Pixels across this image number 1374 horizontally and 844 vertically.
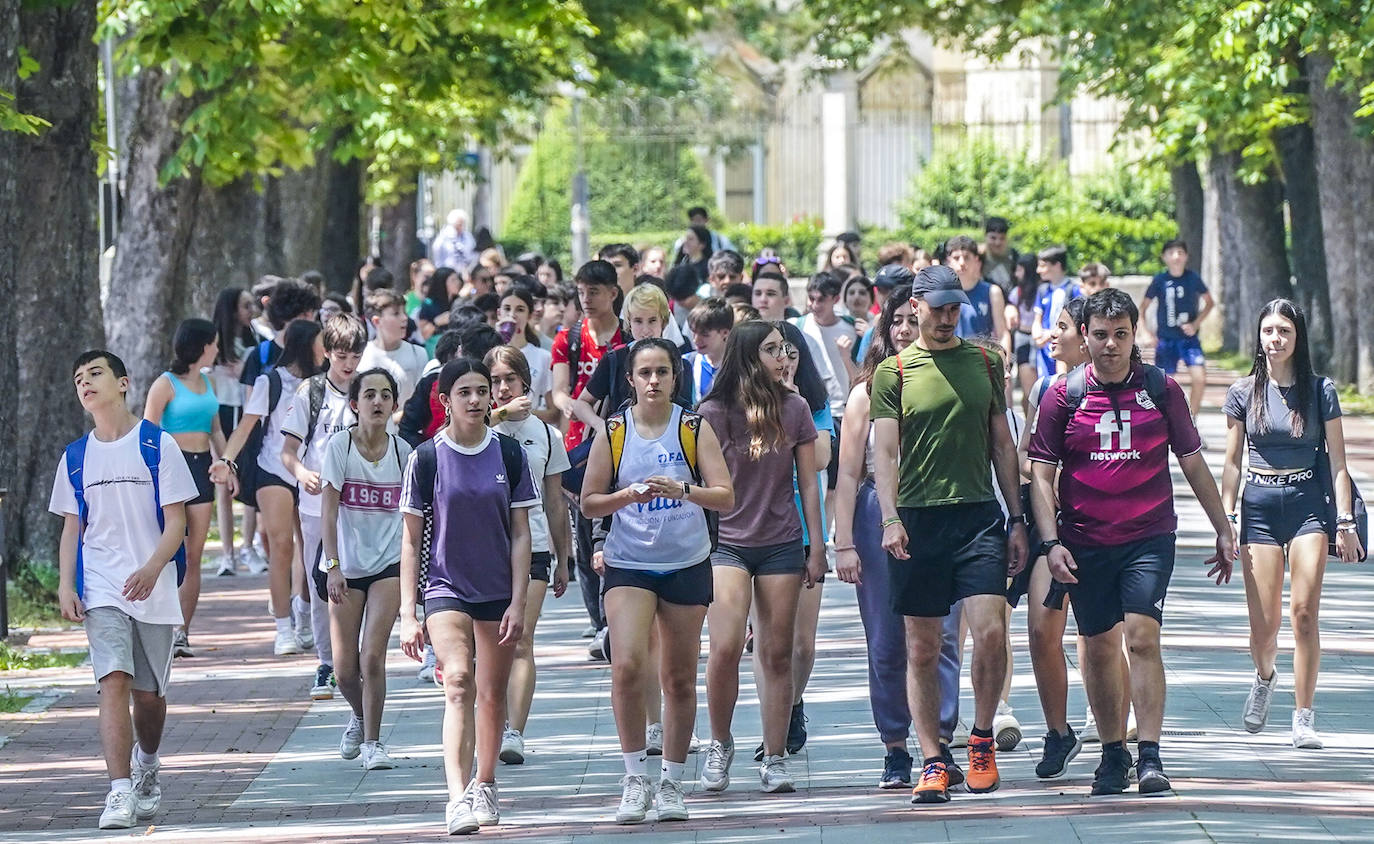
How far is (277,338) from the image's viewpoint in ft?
46.5

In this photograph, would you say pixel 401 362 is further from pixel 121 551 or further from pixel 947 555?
pixel 947 555

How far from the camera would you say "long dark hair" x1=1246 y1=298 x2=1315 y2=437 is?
9398 millimetres

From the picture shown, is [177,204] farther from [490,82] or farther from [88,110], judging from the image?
[490,82]

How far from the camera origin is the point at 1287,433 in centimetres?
941

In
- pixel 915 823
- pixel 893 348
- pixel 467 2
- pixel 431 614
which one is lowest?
pixel 915 823

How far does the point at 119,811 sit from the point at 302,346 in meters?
4.01

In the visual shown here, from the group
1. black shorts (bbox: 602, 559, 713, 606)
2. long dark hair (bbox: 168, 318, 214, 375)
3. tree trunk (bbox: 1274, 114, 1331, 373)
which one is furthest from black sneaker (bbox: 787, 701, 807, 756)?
tree trunk (bbox: 1274, 114, 1331, 373)

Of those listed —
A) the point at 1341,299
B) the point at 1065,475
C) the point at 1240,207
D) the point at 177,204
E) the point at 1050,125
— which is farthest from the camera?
the point at 1050,125

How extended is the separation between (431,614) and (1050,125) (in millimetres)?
40399

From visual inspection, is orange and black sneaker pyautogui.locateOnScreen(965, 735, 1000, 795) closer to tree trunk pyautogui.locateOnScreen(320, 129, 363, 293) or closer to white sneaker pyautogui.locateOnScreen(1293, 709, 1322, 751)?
white sneaker pyautogui.locateOnScreen(1293, 709, 1322, 751)

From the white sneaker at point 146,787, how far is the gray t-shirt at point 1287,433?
4.53 m

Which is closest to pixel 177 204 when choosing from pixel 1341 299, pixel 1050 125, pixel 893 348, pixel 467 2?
pixel 467 2

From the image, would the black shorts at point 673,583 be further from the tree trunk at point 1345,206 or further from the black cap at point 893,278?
the tree trunk at point 1345,206

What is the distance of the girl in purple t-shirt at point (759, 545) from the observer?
8.40 metres
